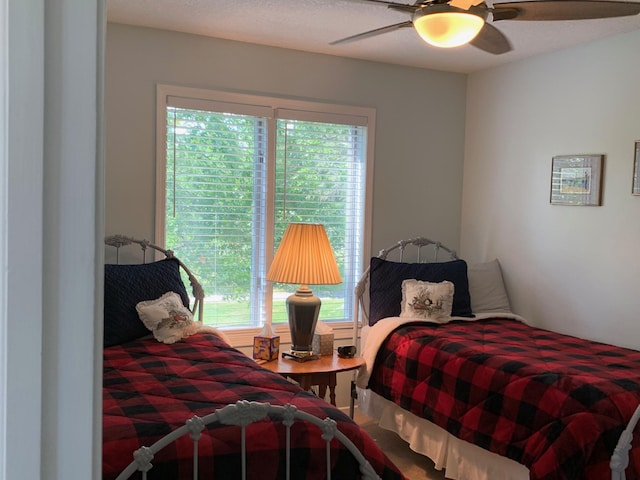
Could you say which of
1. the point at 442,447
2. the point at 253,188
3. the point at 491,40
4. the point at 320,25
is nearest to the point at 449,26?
the point at 491,40

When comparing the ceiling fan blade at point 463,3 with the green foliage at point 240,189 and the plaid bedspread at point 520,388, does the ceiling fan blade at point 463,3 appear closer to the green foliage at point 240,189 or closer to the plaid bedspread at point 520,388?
the plaid bedspread at point 520,388

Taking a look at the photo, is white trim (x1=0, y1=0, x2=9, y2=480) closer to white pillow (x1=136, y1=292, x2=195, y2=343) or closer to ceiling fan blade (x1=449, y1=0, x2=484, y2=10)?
ceiling fan blade (x1=449, y1=0, x2=484, y2=10)

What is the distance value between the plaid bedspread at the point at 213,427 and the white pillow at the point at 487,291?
74.5 inches

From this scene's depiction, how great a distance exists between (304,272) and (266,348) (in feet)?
1.48

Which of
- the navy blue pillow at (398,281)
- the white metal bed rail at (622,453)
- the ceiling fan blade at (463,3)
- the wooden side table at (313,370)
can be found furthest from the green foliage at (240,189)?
the white metal bed rail at (622,453)

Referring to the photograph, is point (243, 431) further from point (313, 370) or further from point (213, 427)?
point (313, 370)

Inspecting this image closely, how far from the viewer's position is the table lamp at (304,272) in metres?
3.36

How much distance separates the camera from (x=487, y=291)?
405 centimetres

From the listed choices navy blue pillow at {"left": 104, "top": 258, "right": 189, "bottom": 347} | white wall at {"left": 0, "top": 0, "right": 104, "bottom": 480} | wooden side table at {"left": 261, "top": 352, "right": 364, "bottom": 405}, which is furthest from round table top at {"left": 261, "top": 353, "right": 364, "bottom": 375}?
white wall at {"left": 0, "top": 0, "right": 104, "bottom": 480}

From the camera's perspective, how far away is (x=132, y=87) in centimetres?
350

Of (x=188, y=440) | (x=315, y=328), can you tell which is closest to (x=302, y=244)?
(x=315, y=328)

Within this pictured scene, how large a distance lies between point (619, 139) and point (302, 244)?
1.82m

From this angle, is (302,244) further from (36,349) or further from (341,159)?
(36,349)

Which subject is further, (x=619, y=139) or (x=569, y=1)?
(x=619, y=139)
